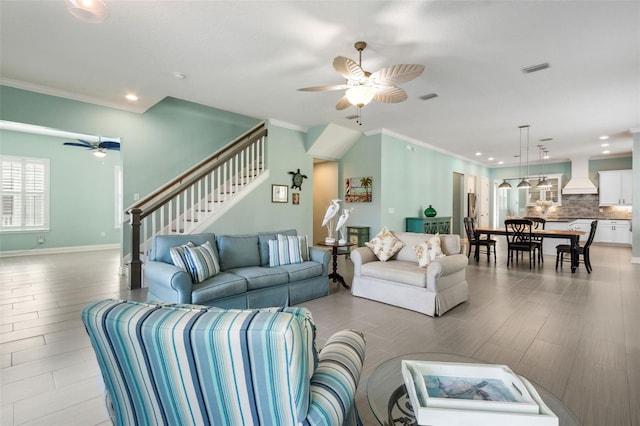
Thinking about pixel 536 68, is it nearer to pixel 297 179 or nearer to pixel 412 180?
pixel 412 180

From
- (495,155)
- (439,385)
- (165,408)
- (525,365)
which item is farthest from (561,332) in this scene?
(495,155)

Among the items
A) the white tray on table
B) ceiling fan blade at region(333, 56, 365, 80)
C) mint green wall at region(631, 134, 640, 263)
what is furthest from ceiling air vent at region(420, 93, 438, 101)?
mint green wall at region(631, 134, 640, 263)

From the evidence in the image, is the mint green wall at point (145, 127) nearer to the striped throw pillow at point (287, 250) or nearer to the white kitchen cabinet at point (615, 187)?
the striped throw pillow at point (287, 250)

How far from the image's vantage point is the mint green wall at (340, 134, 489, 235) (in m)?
7.12

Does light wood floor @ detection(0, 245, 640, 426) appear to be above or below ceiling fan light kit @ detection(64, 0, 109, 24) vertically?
below

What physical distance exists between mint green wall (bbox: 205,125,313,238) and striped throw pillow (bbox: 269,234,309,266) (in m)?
1.96

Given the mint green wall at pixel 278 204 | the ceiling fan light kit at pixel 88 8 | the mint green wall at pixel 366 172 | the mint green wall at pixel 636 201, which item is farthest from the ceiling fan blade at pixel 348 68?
the mint green wall at pixel 636 201

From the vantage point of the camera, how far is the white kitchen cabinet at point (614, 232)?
956cm

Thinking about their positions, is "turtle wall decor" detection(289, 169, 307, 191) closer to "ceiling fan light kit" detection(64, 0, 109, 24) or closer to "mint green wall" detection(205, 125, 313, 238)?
"mint green wall" detection(205, 125, 313, 238)

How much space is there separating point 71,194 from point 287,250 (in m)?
7.24

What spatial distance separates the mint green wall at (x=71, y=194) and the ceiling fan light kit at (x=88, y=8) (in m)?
7.33

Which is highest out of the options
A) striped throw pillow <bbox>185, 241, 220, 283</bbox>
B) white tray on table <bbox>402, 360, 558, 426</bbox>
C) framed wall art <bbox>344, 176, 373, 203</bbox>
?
framed wall art <bbox>344, 176, 373, 203</bbox>

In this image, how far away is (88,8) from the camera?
217 cm

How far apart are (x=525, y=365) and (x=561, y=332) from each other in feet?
3.24
